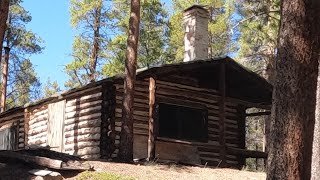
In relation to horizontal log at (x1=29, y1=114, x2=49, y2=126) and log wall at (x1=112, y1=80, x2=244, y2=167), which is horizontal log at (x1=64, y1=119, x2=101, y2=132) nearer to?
log wall at (x1=112, y1=80, x2=244, y2=167)

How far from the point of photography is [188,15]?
20297 mm

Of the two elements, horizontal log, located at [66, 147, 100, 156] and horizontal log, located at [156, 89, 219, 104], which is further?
horizontal log, located at [156, 89, 219, 104]

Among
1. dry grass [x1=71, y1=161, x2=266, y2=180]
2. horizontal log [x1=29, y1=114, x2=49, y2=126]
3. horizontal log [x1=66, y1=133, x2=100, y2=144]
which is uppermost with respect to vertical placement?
horizontal log [x1=29, y1=114, x2=49, y2=126]

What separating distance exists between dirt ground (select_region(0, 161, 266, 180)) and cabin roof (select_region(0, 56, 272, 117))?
3297mm

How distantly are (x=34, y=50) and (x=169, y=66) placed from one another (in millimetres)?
22634

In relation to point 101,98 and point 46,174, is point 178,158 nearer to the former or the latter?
point 101,98

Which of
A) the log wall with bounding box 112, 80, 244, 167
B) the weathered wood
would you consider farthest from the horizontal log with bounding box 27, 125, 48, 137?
the weathered wood

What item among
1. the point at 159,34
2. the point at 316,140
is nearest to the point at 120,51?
the point at 159,34

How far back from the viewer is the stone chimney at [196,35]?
19.5 metres

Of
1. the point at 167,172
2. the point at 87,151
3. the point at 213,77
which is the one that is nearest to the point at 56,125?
the point at 87,151

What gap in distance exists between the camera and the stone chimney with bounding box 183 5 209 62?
19.5 metres

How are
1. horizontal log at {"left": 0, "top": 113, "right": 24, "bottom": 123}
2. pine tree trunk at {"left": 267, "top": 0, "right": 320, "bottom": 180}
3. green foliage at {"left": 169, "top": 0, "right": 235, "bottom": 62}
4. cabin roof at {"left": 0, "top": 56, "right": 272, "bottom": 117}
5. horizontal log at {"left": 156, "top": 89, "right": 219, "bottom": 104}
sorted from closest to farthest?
1. pine tree trunk at {"left": 267, "top": 0, "right": 320, "bottom": 180}
2. cabin roof at {"left": 0, "top": 56, "right": 272, "bottom": 117}
3. horizontal log at {"left": 156, "top": 89, "right": 219, "bottom": 104}
4. horizontal log at {"left": 0, "top": 113, "right": 24, "bottom": 123}
5. green foliage at {"left": 169, "top": 0, "right": 235, "bottom": 62}

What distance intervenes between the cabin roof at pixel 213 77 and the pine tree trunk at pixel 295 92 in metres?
9.64

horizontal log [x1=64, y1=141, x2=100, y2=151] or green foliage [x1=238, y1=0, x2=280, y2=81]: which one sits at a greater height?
green foliage [x1=238, y1=0, x2=280, y2=81]
